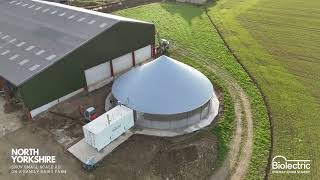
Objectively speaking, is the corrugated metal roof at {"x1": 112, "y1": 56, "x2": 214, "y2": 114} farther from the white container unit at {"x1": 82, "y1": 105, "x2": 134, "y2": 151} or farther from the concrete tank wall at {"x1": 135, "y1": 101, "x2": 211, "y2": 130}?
the white container unit at {"x1": 82, "y1": 105, "x2": 134, "y2": 151}

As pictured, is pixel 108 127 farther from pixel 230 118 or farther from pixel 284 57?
pixel 284 57

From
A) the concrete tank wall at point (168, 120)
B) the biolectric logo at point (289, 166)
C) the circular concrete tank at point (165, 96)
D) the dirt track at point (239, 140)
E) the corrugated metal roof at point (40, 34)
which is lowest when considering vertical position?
the biolectric logo at point (289, 166)

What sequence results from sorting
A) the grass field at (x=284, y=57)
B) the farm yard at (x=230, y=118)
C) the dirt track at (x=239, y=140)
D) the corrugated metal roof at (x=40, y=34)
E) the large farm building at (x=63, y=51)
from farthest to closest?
the corrugated metal roof at (x=40, y=34), the large farm building at (x=63, y=51), the grass field at (x=284, y=57), the farm yard at (x=230, y=118), the dirt track at (x=239, y=140)

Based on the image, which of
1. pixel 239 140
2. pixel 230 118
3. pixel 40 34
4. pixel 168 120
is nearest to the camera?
pixel 239 140

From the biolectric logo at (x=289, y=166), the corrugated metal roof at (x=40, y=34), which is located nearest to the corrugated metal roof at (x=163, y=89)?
the corrugated metal roof at (x=40, y=34)

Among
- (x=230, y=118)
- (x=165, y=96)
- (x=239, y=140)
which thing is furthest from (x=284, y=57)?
(x=165, y=96)

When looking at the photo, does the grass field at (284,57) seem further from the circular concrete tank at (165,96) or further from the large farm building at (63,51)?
the large farm building at (63,51)

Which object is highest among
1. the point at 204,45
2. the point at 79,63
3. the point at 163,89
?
the point at 79,63
